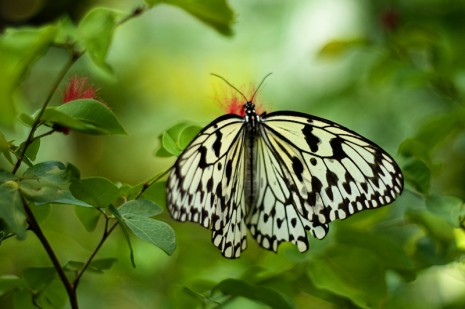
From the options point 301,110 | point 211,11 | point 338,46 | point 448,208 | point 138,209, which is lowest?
point 138,209

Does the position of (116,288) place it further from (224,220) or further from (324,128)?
(324,128)

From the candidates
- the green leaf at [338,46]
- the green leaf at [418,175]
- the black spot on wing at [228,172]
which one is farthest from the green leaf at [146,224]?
the green leaf at [338,46]

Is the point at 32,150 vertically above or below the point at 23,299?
above

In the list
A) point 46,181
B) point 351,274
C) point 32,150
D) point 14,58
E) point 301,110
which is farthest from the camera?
point 301,110

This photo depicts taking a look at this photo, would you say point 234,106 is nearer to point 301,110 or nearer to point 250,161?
point 250,161

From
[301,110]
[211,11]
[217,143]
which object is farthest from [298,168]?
[301,110]

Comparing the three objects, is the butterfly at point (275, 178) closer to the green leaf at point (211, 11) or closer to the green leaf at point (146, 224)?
the green leaf at point (146, 224)

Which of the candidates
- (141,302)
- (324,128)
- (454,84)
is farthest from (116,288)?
(454,84)
